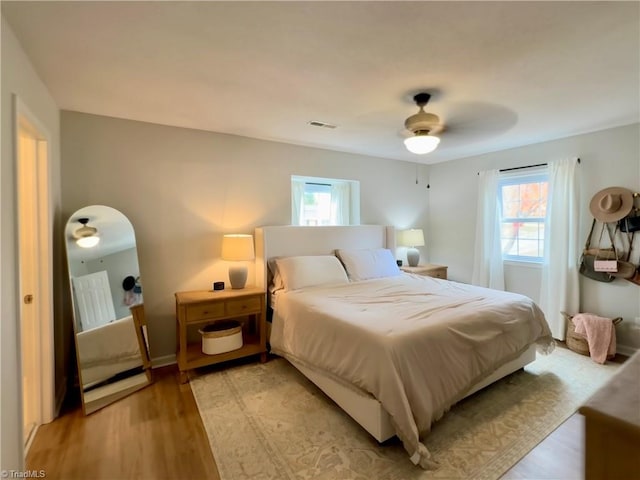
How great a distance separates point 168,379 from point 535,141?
15.6ft

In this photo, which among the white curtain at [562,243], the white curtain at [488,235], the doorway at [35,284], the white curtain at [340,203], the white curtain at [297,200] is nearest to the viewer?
the doorway at [35,284]

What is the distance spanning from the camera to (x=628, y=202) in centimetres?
298

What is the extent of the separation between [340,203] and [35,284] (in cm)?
332

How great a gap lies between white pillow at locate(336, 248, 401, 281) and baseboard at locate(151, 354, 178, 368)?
2.03 meters

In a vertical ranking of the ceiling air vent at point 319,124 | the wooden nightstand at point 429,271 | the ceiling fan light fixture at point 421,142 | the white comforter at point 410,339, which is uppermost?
the ceiling air vent at point 319,124

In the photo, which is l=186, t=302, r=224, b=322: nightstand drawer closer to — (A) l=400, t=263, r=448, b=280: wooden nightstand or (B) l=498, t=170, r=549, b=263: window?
(A) l=400, t=263, r=448, b=280: wooden nightstand

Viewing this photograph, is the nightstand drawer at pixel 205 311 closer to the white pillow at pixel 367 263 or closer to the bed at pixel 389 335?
the bed at pixel 389 335

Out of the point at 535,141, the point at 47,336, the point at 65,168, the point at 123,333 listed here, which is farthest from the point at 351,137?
the point at 47,336

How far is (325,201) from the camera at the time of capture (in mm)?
4297

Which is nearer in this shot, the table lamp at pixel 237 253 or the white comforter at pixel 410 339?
the white comforter at pixel 410 339

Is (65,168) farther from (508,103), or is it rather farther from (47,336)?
(508,103)

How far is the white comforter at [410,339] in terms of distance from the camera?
1710 millimetres

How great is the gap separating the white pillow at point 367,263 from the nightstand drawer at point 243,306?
1120mm

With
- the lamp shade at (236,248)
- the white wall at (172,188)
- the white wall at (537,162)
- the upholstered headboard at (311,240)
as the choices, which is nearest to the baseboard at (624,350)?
the white wall at (537,162)
